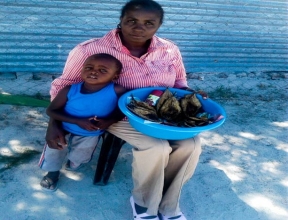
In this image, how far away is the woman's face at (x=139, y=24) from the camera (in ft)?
7.16

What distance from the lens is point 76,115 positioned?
7.37ft

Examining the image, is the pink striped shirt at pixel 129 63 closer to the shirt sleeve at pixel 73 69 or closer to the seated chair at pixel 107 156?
the shirt sleeve at pixel 73 69

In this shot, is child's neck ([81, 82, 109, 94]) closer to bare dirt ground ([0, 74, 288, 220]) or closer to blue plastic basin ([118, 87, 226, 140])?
blue plastic basin ([118, 87, 226, 140])

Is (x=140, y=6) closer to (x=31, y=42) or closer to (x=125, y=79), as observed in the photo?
(x=125, y=79)

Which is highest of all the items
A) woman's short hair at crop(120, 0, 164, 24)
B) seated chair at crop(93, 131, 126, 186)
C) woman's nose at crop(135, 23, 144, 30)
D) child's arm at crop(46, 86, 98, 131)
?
woman's short hair at crop(120, 0, 164, 24)

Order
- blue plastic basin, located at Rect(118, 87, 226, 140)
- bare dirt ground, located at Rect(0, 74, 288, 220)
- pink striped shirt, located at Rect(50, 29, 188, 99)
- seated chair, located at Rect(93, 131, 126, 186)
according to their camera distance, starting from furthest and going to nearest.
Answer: seated chair, located at Rect(93, 131, 126, 186), bare dirt ground, located at Rect(0, 74, 288, 220), pink striped shirt, located at Rect(50, 29, 188, 99), blue plastic basin, located at Rect(118, 87, 226, 140)

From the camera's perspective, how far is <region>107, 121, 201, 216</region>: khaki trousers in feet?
6.89

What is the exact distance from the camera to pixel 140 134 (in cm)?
220

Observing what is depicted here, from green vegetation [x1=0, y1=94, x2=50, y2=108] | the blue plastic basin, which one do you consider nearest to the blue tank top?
the blue plastic basin

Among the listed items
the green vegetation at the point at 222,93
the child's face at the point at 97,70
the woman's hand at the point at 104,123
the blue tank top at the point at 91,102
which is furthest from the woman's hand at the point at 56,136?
the green vegetation at the point at 222,93

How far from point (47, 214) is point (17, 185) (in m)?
0.36

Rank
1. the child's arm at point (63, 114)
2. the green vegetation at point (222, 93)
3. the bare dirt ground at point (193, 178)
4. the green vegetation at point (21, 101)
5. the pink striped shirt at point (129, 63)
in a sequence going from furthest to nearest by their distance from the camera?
the green vegetation at point (222, 93) < the green vegetation at point (21, 101) < the bare dirt ground at point (193, 178) < the pink striped shirt at point (129, 63) < the child's arm at point (63, 114)

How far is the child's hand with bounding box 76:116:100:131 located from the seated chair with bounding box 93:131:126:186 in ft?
0.98

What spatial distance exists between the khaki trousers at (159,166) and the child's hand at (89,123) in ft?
0.67
